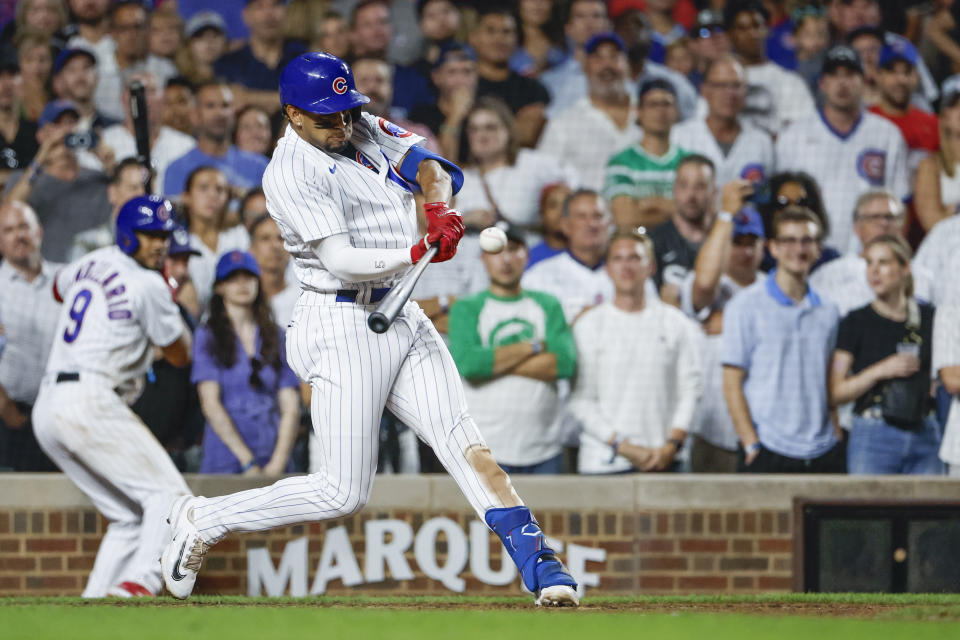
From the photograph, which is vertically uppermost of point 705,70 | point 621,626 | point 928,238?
point 705,70

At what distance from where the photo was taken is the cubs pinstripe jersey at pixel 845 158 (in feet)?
23.2

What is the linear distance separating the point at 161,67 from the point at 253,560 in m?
3.08

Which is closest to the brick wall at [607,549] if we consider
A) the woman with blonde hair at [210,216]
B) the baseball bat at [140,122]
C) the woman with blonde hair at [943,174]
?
the woman with blonde hair at [210,216]

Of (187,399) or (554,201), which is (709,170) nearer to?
(554,201)

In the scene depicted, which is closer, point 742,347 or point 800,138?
point 742,347

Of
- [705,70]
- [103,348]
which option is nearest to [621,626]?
[103,348]

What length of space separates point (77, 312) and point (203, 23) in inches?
99.4

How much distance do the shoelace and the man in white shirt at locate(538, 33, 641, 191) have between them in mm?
3875

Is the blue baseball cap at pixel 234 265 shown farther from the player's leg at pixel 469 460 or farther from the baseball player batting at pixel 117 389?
the player's leg at pixel 469 460

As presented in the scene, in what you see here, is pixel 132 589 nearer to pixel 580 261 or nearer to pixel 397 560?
pixel 397 560

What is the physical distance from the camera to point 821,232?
22.4 feet

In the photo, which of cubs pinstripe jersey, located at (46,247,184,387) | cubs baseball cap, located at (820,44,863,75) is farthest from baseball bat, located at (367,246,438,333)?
cubs baseball cap, located at (820,44,863,75)

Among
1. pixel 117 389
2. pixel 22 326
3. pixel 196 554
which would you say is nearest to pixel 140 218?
pixel 117 389

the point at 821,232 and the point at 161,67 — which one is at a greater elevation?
the point at 161,67
